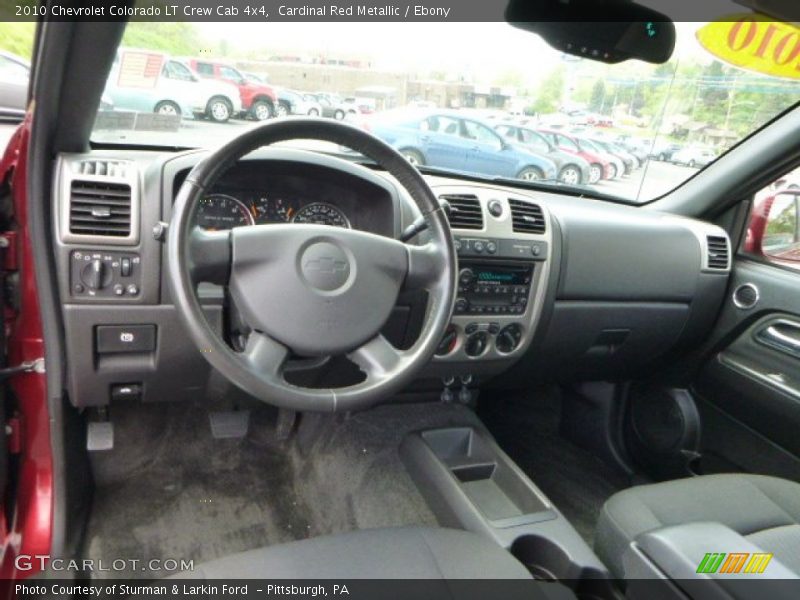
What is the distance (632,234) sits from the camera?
2281mm

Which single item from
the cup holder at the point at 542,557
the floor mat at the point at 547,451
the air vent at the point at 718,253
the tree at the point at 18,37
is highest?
the tree at the point at 18,37

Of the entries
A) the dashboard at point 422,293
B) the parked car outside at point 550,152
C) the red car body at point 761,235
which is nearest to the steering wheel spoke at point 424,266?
the dashboard at point 422,293

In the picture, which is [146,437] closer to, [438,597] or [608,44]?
[438,597]

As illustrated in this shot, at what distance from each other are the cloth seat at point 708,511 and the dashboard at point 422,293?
65cm

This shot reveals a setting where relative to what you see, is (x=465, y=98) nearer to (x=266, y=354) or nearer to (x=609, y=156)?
(x=609, y=156)

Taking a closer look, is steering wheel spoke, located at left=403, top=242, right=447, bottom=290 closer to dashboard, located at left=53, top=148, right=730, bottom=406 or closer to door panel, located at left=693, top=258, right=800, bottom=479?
dashboard, located at left=53, top=148, right=730, bottom=406

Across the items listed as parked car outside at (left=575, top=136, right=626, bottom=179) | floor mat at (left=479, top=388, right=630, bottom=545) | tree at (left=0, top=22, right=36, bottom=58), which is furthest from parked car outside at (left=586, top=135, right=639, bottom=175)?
tree at (left=0, top=22, right=36, bottom=58)

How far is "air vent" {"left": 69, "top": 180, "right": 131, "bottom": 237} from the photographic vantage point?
5.11 ft

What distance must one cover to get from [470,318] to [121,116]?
3.75 feet

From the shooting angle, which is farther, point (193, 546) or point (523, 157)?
point (523, 157)

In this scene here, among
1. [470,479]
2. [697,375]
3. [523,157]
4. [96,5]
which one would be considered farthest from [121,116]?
[697,375]

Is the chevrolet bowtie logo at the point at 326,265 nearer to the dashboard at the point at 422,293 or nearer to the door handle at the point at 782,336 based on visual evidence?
the dashboard at the point at 422,293

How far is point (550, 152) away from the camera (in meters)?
2.30

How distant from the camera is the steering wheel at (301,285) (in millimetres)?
1271
